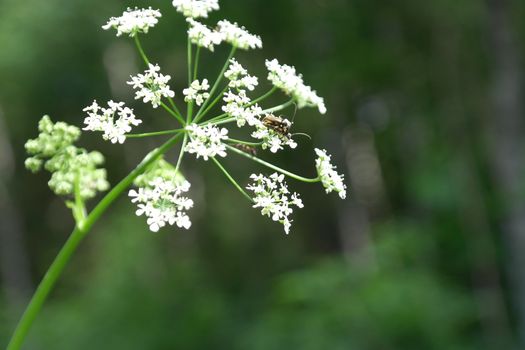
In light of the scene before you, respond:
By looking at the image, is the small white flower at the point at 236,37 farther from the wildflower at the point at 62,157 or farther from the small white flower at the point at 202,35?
the wildflower at the point at 62,157

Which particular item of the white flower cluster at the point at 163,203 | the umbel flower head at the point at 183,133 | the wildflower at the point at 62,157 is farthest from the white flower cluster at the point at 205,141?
the wildflower at the point at 62,157

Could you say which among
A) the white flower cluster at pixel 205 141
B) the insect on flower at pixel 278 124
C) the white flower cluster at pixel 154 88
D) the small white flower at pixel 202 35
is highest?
the small white flower at pixel 202 35

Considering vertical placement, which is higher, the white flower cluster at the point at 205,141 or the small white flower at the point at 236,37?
the small white flower at the point at 236,37

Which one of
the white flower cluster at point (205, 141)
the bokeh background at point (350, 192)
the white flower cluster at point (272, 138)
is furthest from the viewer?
the bokeh background at point (350, 192)

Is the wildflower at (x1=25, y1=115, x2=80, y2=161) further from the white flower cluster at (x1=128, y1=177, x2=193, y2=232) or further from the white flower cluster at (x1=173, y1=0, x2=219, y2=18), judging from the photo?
the white flower cluster at (x1=173, y1=0, x2=219, y2=18)

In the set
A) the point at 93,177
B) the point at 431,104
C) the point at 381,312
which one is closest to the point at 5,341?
the point at 381,312

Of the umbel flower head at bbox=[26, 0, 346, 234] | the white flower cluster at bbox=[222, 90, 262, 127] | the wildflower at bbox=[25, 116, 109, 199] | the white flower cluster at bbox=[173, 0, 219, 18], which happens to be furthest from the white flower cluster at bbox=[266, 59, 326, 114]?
the wildflower at bbox=[25, 116, 109, 199]
